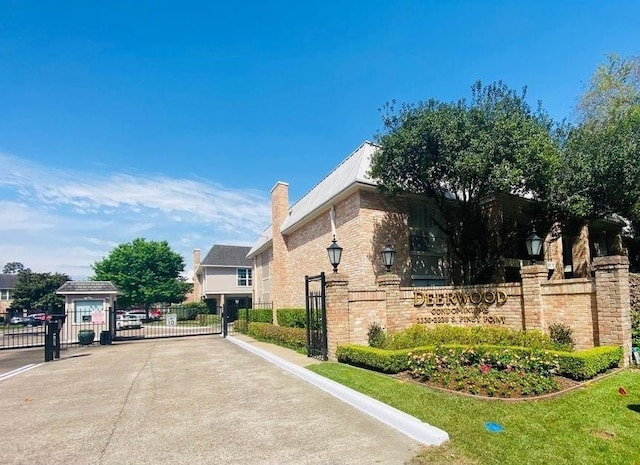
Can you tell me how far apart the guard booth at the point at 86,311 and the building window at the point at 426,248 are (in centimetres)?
1462

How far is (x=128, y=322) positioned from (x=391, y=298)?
98.1 feet

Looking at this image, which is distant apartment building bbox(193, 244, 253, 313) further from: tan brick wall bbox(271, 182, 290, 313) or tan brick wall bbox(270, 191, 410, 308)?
tan brick wall bbox(270, 191, 410, 308)

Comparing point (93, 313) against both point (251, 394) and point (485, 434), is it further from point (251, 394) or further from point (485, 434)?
point (485, 434)

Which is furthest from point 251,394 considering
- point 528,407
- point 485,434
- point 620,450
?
point 620,450

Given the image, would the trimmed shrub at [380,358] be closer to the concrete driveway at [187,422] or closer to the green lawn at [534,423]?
the green lawn at [534,423]

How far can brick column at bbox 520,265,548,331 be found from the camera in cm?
1135

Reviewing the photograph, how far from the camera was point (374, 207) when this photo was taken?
15.6 m

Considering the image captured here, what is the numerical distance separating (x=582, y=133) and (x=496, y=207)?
427 cm

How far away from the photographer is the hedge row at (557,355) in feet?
25.8

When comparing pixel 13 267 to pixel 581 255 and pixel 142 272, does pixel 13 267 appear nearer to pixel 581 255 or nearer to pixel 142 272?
pixel 142 272

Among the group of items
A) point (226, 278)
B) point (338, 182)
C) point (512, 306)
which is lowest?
point (512, 306)

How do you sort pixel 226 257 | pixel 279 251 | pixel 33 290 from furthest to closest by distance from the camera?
pixel 33 290 < pixel 226 257 < pixel 279 251

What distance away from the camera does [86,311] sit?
19.2 metres

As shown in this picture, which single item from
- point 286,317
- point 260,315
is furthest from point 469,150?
point 260,315
